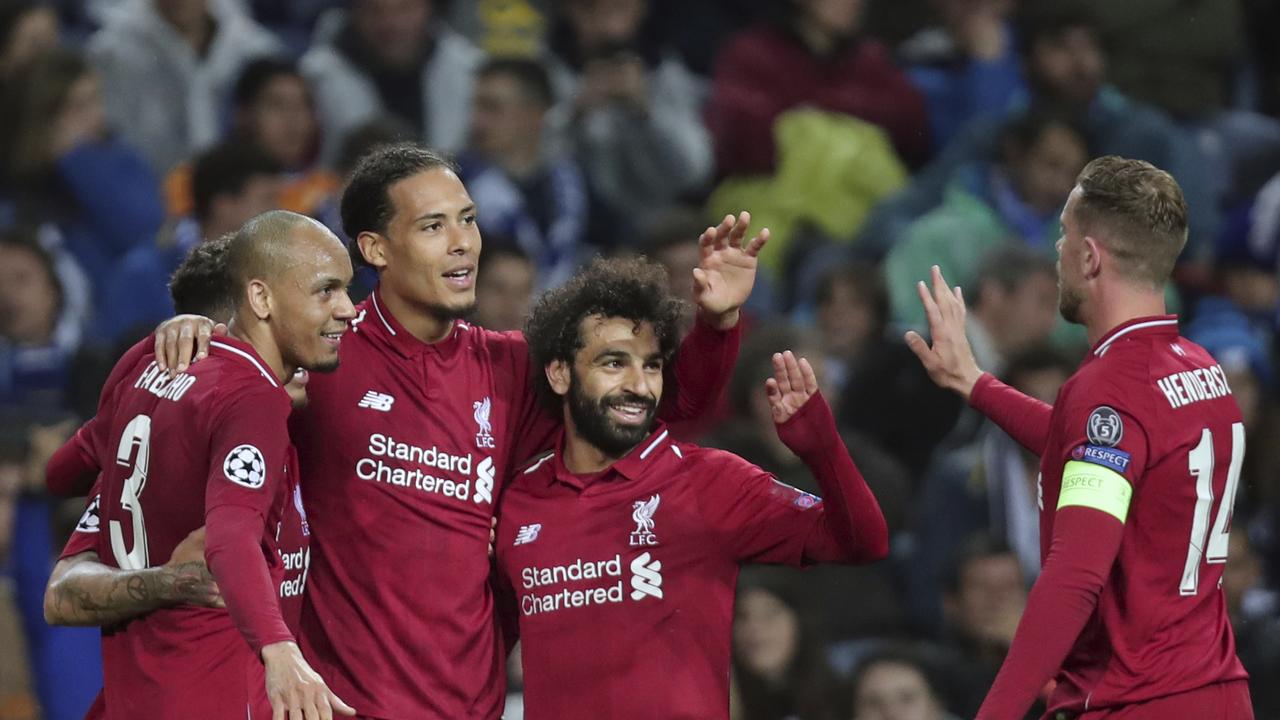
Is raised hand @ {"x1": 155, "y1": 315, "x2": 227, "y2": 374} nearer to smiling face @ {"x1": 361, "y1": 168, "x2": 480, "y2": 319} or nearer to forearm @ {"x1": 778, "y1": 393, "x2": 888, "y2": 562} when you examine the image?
smiling face @ {"x1": 361, "y1": 168, "x2": 480, "y2": 319}

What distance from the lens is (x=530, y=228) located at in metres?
10.5

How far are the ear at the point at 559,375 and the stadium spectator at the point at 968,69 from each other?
6.19 meters

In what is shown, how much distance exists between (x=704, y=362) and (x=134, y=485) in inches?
63.1

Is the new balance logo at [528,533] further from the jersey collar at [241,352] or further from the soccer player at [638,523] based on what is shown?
the jersey collar at [241,352]

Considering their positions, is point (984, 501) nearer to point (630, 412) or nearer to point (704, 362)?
point (704, 362)

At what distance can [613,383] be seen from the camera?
547cm

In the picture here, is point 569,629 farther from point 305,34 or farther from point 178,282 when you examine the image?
point 305,34

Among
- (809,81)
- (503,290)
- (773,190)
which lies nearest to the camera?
(503,290)

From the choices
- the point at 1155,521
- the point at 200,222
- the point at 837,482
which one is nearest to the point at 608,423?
the point at 837,482

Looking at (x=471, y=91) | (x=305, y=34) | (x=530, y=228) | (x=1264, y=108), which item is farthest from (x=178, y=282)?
(x=1264, y=108)

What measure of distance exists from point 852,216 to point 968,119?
0.97 m

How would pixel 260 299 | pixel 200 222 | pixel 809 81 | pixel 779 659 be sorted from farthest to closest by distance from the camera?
pixel 809 81 < pixel 200 222 < pixel 779 659 < pixel 260 299

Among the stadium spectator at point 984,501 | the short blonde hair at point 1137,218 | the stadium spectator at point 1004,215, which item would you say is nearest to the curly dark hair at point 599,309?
the short blonde hair at point 1137,218

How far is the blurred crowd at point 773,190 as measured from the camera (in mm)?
8492
